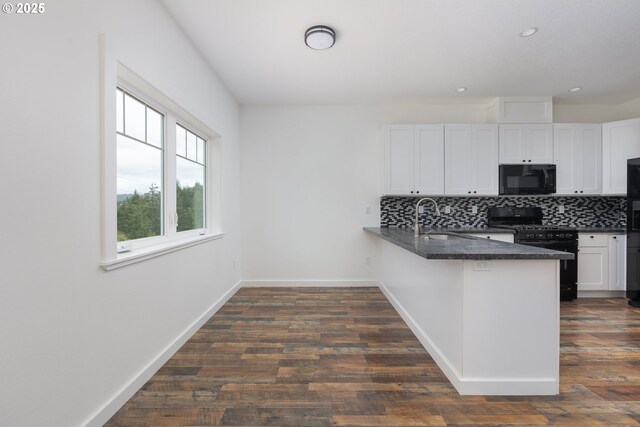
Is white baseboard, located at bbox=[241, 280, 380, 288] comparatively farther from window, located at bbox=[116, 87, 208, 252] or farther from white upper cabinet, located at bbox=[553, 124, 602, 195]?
white upper cabinet, located at bbox=[553, 124, 602, 195]

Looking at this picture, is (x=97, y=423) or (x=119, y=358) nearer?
(x=97, y=423)

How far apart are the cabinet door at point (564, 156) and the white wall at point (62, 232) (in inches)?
193

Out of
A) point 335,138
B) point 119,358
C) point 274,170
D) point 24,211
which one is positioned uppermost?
point 335,138

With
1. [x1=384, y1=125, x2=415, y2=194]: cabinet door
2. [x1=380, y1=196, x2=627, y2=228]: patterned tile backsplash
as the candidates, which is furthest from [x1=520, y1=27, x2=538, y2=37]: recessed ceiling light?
[x1=380, y1=196, x2=627, y2=228]: patterned tile backsplash

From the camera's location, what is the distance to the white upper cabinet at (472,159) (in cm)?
394

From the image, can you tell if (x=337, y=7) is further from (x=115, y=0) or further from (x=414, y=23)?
(x=115, y=0)

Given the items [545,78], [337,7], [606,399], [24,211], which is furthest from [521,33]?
[24,211]

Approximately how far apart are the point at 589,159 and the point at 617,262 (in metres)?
1.43

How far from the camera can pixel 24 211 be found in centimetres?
113

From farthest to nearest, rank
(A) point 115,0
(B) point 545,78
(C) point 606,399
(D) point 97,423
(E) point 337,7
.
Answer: (B) point 545,78
(E) point 337,7
(C) point 606,399
(A) point 115,0
(D) point 97,423

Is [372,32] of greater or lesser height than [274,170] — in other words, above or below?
above

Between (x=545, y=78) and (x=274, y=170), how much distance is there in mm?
3654

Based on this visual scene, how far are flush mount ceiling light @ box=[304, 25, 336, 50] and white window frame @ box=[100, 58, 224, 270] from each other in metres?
1.28

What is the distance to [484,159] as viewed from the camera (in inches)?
155
